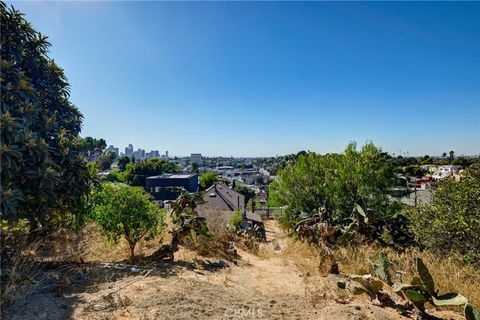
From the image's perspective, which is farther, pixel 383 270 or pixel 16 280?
pixel 383 270

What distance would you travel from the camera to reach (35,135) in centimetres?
373

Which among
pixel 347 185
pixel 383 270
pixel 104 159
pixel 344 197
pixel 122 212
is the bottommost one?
pixel 383 270

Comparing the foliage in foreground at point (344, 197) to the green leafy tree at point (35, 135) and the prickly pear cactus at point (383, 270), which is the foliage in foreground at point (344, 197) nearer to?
the prickly pear cactus at point (383, 270)

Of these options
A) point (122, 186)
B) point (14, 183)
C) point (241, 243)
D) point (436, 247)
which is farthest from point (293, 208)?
point (14, 183)

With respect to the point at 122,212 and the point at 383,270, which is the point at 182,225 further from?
the point at 383,270

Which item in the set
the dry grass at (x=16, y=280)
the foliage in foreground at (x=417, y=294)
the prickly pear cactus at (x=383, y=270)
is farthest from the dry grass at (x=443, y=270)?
the dry grass at (x=16, y=280)

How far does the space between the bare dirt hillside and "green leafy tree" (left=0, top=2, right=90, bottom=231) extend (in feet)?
3.65

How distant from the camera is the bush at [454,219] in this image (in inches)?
184

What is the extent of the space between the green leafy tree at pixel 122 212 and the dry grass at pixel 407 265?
3.31 meters

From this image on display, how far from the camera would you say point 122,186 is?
5.44m

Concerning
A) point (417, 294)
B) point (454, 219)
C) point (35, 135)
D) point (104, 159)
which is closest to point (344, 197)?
point (454, 219)

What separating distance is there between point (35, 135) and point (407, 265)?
20.5ft

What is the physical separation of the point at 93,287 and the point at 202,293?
150 cm

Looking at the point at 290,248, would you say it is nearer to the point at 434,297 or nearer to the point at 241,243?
the point at 241,243
